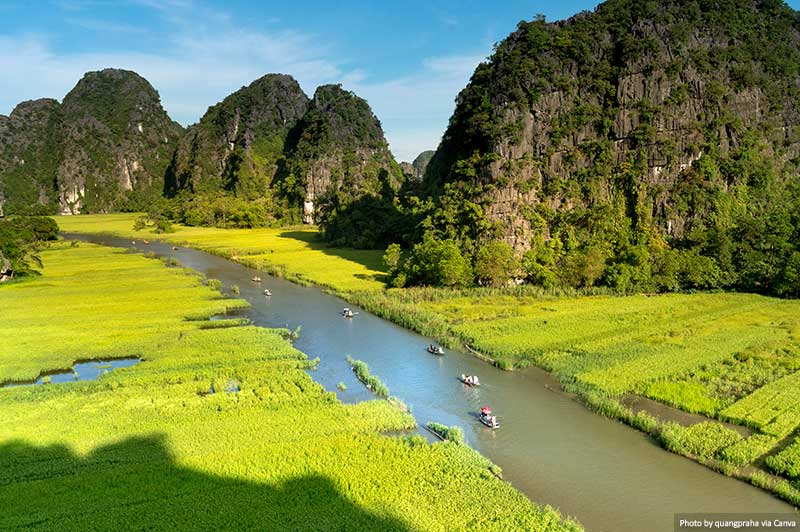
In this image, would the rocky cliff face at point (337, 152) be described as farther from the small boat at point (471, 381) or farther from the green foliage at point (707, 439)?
the green foliage at point (707, 439)

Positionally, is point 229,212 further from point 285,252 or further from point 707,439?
point 707,439

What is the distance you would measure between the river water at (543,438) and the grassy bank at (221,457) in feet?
5.25

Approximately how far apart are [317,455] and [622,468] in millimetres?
10603

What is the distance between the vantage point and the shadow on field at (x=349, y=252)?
63.0 m

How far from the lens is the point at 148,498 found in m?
15.9

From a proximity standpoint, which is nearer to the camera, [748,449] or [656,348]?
[748,449]

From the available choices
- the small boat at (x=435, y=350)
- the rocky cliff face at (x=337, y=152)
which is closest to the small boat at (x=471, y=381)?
the small boat at (x=435, y=350)

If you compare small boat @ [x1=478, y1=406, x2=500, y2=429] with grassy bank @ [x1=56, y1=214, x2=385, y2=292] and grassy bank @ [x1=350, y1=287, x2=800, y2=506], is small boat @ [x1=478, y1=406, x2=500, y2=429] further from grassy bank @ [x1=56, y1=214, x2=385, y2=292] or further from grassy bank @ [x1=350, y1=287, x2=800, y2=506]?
grassy bank @ [x1=56, y1=214, x2=385, y2=292]

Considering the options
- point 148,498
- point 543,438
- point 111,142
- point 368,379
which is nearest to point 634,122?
point 368,379

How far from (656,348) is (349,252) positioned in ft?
171

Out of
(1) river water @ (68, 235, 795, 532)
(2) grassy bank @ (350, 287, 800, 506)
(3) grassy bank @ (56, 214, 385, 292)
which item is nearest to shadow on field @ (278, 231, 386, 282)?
(3) grassy bank @ (56, 214, 385, 292)

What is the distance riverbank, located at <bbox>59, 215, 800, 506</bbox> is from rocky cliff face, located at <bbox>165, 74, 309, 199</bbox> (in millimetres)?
99516

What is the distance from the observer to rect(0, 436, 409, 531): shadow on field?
48.3 ft

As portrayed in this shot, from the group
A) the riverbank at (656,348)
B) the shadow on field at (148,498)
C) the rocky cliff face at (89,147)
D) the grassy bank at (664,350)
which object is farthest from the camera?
the rocky cliff face at (89,147)
